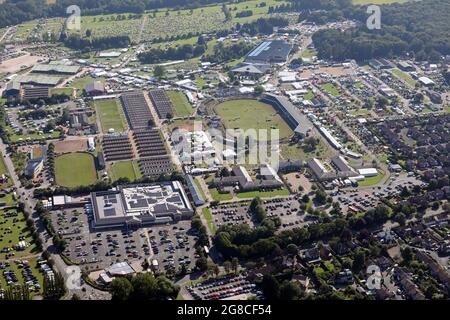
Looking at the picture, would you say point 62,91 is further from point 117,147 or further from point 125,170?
point 125,170

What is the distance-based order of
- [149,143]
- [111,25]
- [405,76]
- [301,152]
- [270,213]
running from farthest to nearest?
[111,25] < [405,76] < [149,143] < [301,152] < [270,213]

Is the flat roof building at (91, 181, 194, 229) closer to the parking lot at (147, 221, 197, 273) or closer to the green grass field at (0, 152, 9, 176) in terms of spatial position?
the parking lot at (147, 221, 197, 273)

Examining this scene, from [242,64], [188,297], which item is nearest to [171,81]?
[242,64]

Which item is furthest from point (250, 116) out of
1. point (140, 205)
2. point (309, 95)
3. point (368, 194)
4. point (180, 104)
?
point (140, 205)

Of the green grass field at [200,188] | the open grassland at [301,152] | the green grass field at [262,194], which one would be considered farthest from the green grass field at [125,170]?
the open grassland at [301,152]

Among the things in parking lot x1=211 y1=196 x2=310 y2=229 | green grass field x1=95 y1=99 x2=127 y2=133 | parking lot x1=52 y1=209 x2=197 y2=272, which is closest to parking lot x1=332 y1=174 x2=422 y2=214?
parking lot x1=211 y1=196 x2=310 y2=229

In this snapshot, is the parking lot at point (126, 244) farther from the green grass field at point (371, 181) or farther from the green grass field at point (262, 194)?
the green grass field at point (371, 181)

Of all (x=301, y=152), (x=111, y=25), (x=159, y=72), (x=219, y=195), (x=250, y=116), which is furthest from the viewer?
(x=111, y=25)
